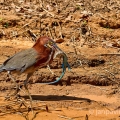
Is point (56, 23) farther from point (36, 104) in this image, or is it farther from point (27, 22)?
point (36, 104)

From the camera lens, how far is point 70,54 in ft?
22.2

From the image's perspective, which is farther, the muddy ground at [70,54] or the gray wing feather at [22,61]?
the muddy ground at [70,54]

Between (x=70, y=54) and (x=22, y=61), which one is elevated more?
(x=22, y=61)

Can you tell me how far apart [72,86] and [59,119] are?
4.36 ft

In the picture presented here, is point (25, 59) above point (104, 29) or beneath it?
above

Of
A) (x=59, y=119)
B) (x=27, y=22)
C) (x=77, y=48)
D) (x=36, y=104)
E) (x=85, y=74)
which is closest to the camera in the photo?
(x=59, y=119)

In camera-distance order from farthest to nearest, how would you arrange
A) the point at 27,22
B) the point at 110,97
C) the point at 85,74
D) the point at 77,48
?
1. the point at 27,22
2. the point at 77,48
3. the point at 85,74
4. the point at 110,97

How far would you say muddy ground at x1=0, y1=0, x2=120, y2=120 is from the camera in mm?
5051

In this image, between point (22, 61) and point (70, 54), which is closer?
point (22, 61)

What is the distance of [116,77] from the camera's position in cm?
620

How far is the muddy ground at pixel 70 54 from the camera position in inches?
199

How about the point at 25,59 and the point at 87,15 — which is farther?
the point at 87,15

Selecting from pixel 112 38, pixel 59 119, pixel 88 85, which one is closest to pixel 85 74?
pixel 88 85

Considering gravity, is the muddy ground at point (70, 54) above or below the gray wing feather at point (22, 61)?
below
